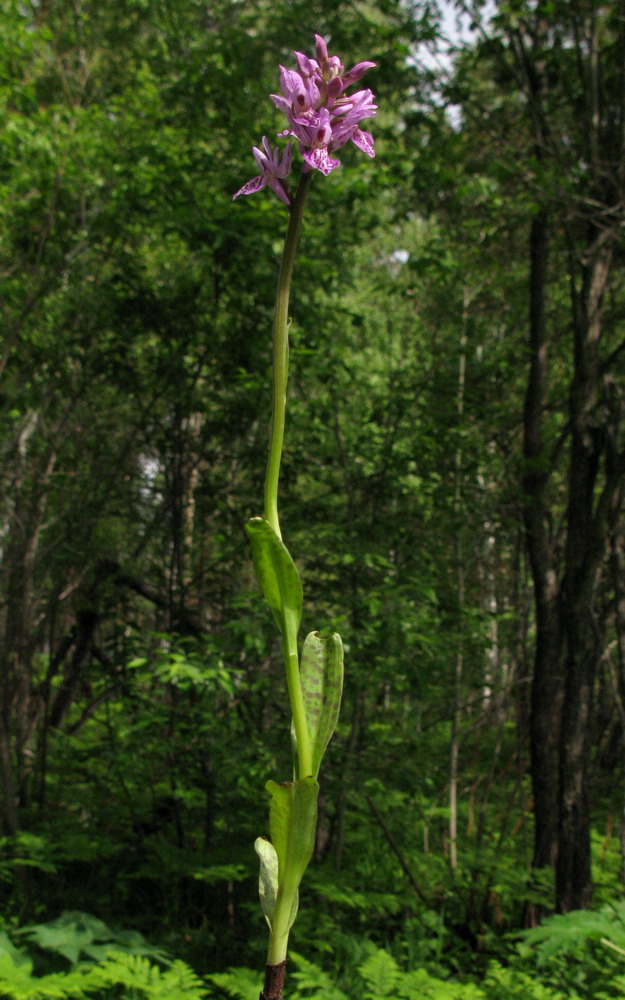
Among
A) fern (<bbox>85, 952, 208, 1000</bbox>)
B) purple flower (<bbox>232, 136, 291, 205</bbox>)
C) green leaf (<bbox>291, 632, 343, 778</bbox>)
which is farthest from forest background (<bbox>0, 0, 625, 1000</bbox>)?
purple flower (<bbox>232, 136, 291, 205</bbox>)

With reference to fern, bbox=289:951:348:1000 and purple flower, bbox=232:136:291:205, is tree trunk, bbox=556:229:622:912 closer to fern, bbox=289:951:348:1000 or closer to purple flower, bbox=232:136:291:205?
fern, bbox=289:951:348:1000

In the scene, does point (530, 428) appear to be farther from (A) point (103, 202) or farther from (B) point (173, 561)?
(A) point (103, 202)

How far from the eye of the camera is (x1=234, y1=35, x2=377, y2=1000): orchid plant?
2.27ft

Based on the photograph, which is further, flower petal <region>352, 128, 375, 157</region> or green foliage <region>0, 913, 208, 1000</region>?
green foliage <region>0, 913, 208, 1000</region>

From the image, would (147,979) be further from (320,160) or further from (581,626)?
(320,160)

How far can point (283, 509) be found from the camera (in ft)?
11.7

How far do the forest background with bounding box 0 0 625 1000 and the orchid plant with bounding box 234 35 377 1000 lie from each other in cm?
212

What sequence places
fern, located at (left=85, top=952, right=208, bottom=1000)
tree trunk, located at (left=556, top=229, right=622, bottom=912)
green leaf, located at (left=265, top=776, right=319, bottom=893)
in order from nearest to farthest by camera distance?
green leaf, located at (left=265, top=776, right=319, bottom=893)
fern, located at (left=85, top=952, right=208, bottom=1000)
tree trunk, located at (left=556, top=229, right=622, bottom=912)

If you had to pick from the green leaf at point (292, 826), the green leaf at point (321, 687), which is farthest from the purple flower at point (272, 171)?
the green leaf at point (292, 826)

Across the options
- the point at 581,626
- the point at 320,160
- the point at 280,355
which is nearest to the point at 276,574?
the point at 280,355

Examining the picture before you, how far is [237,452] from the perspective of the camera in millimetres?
3924

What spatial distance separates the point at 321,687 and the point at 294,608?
0.30 ft

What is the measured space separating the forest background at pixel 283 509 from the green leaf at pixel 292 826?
2.12 meters

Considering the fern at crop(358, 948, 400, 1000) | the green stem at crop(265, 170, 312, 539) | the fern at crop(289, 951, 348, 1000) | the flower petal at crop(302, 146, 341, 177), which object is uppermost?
the flower petal at crop(302, 146, 341, 177)
